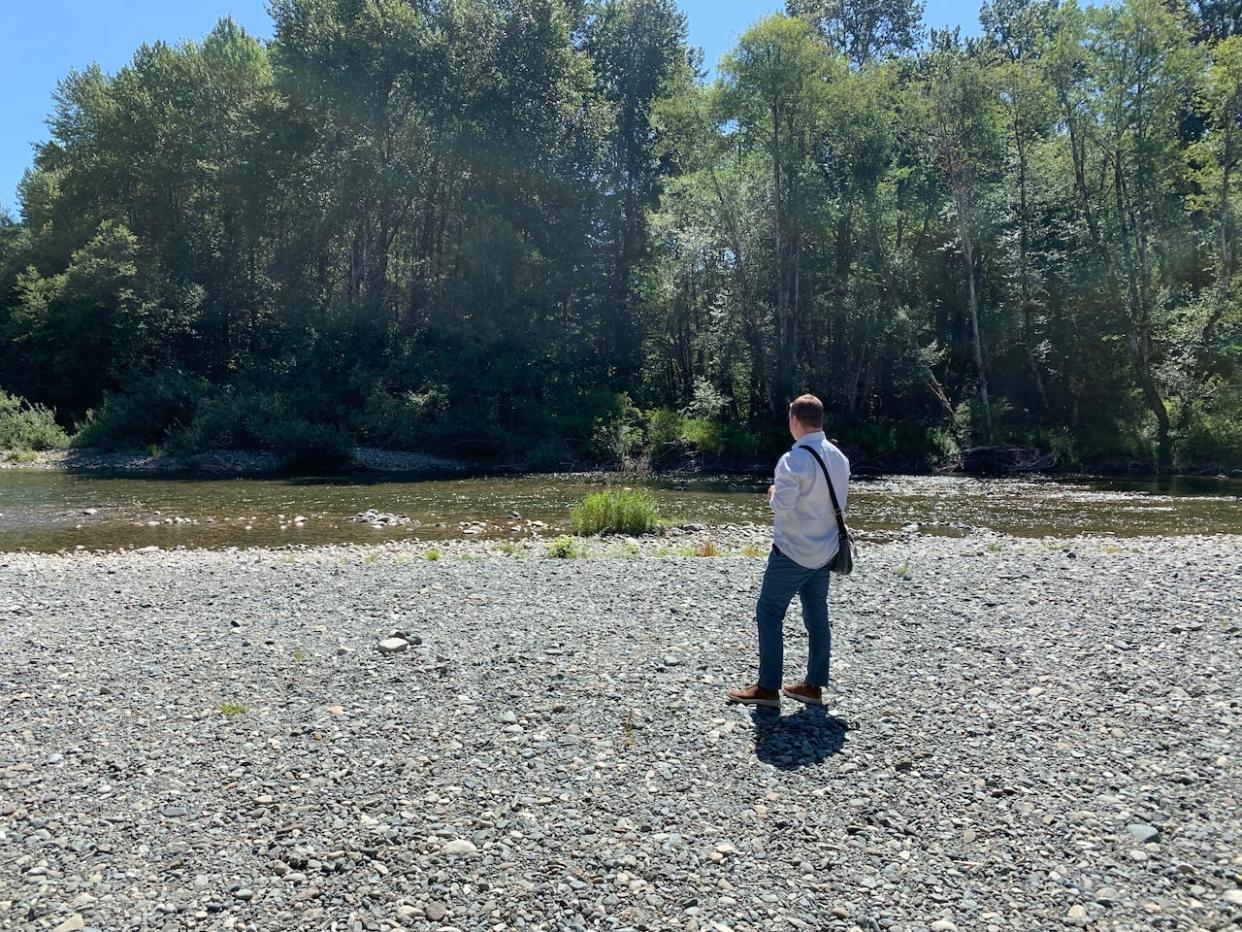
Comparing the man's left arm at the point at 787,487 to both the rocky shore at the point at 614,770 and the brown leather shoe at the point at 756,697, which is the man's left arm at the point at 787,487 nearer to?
the brown leather shoe at the point at 756,697

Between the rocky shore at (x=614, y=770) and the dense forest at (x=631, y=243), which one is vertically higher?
the dense forest at (x=631, y=243)

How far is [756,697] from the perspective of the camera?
19.8 ft

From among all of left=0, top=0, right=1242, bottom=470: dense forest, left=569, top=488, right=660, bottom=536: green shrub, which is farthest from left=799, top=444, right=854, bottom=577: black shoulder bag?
left=0, top=0, right=1242, bottom=470: dense forest

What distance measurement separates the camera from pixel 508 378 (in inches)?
1512

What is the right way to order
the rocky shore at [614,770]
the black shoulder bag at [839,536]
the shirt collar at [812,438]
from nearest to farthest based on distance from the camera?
the rocky shore at [614,770]
the black shoulder bag at [839,536]
the shirt collar at [812,438]

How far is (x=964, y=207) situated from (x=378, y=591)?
3225 centimetres

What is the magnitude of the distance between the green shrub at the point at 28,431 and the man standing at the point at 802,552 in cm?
3988

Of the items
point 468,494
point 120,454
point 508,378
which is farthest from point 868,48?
point 120,454

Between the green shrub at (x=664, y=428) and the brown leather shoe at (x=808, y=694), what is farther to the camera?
the green shrub at (x=664, y=428)

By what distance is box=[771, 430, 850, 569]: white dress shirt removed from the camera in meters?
5.75

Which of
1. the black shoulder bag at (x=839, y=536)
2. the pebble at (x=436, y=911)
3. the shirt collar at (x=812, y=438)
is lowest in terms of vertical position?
the pebble at (x=436, y=911)

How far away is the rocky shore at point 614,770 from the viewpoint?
3.96 metres

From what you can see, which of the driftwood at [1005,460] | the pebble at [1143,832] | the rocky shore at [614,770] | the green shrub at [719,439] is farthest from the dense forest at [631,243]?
Result: the pebble at [1143,832]

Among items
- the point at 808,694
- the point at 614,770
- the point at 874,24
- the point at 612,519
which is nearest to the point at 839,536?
the point at 808,694
